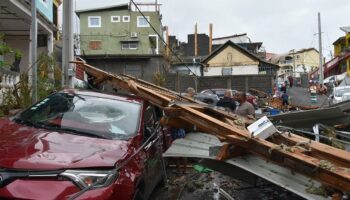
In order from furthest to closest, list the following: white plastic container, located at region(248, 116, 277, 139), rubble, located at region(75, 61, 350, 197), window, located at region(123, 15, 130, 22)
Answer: window, located at region(123, 15, 130, 22)
white plastic container, located at region(248, 116, 277, 139)
rubble, located at region(75, 61, 350, 197)

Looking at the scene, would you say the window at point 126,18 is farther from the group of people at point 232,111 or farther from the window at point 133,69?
the group of people at point 232,111

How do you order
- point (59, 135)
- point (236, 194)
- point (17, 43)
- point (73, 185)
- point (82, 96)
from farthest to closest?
point (17, 43) < point (236, 194) < point (82, 96) < point (59, 135) < point (73, 185)

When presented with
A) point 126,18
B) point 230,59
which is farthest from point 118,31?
point 230,59

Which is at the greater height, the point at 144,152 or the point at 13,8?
the point at 13,8

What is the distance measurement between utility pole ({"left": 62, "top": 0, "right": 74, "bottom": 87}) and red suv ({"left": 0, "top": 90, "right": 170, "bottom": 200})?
406 centimetres

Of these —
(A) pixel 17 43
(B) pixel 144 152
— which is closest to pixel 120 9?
(A) pixel 17 43

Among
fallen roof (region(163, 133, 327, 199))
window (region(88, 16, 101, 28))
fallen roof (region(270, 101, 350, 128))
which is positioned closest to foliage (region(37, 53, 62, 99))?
fallen roof (region(270, 101, 350, 128))

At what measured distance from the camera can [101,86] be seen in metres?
9.06

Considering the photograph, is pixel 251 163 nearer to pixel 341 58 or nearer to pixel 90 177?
pixel 90 177

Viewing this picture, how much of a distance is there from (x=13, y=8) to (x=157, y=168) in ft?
34.8

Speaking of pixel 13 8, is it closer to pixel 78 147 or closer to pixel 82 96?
pixel 82 96

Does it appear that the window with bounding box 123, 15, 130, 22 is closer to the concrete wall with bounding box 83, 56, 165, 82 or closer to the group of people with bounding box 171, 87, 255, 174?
the concrete wall with bounding box 83, 56, 165, 82

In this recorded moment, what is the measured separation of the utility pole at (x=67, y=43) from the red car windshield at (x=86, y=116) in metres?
4.10

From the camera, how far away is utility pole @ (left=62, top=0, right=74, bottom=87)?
10.4 metres
